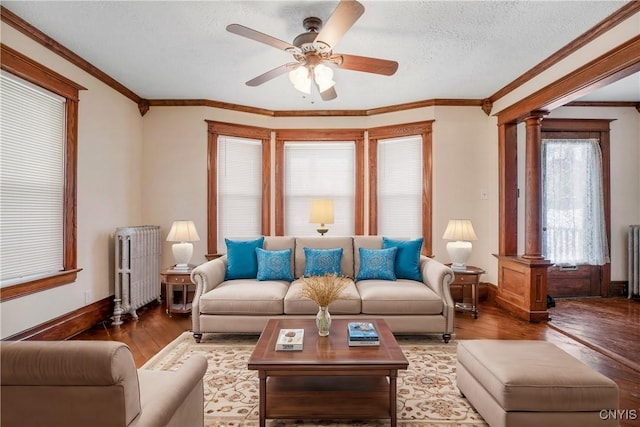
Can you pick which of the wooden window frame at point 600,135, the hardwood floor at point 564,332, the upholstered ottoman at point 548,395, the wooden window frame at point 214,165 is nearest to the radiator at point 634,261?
the wooden window frame at point 600,135

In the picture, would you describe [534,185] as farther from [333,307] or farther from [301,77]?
[301,77]

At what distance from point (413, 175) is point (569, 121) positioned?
2.37 metres

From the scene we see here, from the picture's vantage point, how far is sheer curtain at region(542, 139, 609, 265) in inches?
192

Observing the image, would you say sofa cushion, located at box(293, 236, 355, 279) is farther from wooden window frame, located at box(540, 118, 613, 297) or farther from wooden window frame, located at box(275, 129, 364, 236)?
wooden window frame, located at box(540, 118, 613, 297)

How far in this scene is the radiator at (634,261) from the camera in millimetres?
4797

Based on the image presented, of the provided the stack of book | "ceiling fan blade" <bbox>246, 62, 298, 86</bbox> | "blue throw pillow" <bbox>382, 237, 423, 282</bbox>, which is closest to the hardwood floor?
"blue throw pillow" <bbox>382, 237, 423, 282</bbox>

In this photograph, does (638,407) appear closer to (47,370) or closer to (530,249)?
(530,249)

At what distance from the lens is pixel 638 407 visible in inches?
85.4

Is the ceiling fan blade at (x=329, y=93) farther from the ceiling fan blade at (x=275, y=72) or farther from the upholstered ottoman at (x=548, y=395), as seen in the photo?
the upholstered ottoman at (x=548, y=395)

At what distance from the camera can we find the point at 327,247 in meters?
4.01

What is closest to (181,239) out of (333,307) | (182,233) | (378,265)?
(182,233)

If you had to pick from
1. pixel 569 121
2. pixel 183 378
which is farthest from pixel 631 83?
pixel 183 378

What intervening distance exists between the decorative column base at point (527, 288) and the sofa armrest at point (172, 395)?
3665 millimetres

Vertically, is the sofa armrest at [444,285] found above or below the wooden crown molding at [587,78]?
below
